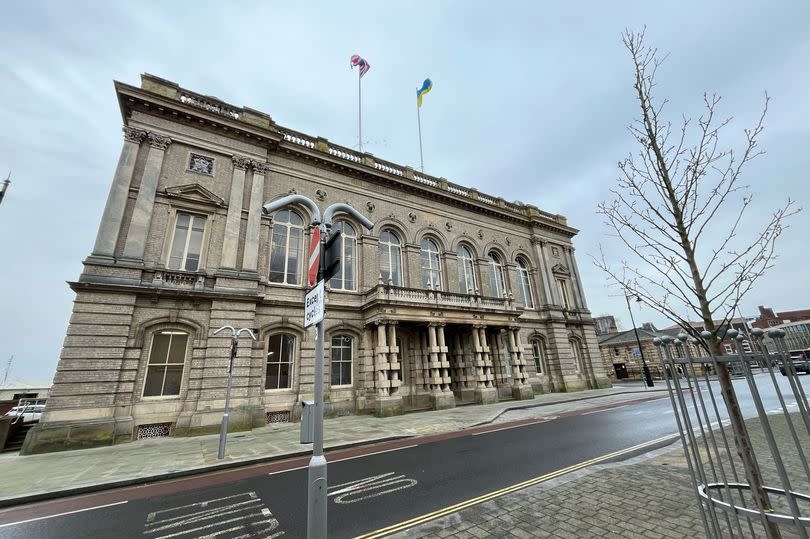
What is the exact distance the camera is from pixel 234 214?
647 inches

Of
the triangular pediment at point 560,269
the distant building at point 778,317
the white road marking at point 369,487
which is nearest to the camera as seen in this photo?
the white road marking at point 369,487

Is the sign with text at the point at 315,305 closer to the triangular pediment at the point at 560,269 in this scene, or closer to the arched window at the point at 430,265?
the arched window at the point at 430,265

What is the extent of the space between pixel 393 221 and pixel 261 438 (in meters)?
14.1

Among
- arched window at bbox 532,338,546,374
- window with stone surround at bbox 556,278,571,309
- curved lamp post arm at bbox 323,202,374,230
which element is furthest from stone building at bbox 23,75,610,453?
curved lamp post arm at bbox 323,202,374,230

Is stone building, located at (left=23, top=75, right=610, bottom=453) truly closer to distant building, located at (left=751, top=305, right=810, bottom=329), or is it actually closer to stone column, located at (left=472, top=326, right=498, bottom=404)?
stone column, located at (left=472, top=326, right=498, bottom=404)

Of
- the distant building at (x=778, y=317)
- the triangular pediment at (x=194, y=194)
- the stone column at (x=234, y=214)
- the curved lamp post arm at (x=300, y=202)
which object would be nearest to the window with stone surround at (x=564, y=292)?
the stone column at (x=234, y=214)

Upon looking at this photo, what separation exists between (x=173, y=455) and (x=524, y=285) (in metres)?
24.6

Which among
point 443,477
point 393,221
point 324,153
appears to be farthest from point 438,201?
point 443,477

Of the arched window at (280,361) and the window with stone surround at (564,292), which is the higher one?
the window with stone surround at (564,292)

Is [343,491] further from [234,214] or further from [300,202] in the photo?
[234,214]

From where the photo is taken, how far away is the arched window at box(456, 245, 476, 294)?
2406 centimetres

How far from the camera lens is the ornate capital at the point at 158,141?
611 inches

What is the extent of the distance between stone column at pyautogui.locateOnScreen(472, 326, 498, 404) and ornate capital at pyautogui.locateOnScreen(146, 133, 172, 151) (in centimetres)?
1839

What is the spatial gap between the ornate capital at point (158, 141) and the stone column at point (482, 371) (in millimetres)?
18390
